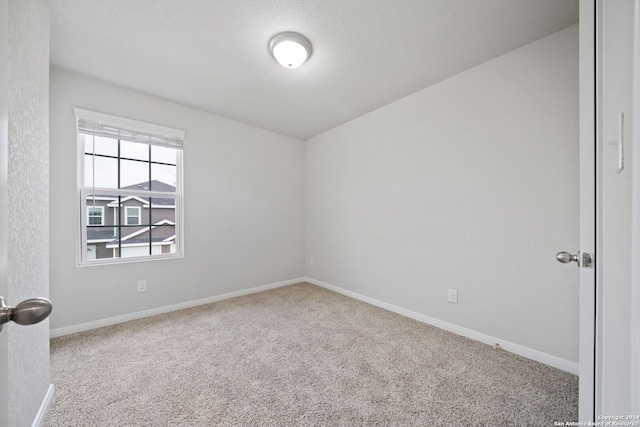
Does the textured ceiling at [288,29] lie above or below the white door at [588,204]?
above

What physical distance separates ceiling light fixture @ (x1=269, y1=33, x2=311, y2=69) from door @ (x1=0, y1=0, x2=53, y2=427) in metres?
1.24

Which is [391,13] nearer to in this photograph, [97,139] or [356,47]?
[356,47]

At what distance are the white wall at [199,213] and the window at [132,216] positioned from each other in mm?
392

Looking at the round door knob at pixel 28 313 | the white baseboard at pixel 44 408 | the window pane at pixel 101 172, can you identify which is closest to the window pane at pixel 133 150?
the window pane at pixel 101 172

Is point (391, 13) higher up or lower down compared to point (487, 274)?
higher up

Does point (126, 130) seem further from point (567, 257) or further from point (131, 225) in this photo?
point (567, 257)

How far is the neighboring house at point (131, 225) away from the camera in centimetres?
239

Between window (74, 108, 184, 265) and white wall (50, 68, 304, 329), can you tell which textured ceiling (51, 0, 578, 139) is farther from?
window (74, 108, 184, 265)

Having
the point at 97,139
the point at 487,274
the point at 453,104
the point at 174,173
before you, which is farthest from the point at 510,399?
the point at 97,139

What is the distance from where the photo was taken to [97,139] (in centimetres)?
238

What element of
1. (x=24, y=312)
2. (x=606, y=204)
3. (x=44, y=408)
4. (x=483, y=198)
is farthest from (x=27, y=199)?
(x=483, y=198)

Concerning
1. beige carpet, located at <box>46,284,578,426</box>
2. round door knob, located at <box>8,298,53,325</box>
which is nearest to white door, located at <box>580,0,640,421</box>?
beige carpet, located at <box>46,284,578,426</box>

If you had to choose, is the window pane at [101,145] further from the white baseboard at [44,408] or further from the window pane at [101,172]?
the white baseboard at [44,408]

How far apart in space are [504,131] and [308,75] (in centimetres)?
172
